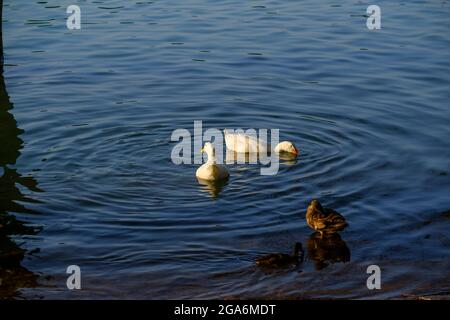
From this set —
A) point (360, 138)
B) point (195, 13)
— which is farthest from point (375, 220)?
point (195, 13)

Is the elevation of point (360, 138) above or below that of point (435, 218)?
above

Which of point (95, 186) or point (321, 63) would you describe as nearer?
point (95, 186)

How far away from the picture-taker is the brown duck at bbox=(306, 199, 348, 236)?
492 inches

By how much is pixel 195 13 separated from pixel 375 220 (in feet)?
49.1

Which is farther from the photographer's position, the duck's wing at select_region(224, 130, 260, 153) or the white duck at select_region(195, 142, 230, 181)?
the duck's wing at select_region(224, 130, 260, 153)

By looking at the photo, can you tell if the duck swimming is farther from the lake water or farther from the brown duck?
the brown duck

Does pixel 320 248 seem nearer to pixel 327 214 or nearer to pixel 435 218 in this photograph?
pixel 327 214

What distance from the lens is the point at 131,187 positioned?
14789mm

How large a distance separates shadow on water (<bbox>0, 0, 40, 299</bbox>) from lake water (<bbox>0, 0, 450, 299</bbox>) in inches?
1.5

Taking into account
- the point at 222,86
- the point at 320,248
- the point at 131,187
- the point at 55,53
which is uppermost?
the point at 55,53

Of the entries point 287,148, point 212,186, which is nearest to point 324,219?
point 212,186

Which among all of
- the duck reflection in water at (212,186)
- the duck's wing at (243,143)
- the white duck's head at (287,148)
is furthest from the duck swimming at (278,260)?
the duck's wing at (243,143)

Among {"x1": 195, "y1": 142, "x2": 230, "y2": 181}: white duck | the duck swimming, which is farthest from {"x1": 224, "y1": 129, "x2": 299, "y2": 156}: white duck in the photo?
the duck swimming

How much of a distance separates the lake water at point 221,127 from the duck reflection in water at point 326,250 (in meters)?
0.03
